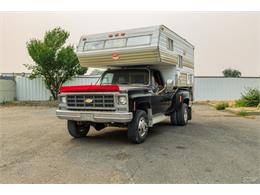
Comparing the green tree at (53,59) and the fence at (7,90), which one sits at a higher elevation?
the green tree at (53,59)

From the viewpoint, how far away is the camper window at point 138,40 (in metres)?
6.89

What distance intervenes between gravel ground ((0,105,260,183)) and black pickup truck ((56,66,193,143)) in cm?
48

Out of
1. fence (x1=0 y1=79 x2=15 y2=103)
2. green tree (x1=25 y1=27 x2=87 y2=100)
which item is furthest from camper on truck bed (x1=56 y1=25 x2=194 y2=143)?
fence (x1=0 y1=79 x2=15 y2=103)

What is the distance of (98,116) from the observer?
5730 mm

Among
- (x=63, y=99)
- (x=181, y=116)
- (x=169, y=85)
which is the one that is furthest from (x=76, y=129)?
(x=181, y=116)

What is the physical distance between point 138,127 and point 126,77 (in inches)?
86.9

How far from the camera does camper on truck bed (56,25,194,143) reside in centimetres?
578

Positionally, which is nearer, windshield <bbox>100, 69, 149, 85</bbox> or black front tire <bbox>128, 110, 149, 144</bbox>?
black front tire <bbox>128, 110, 149, 144</bbox>

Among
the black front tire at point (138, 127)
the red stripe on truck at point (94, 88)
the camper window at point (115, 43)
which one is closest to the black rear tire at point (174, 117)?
the black front tire at point (138, 127)

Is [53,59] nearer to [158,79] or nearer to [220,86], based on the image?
[158,79]

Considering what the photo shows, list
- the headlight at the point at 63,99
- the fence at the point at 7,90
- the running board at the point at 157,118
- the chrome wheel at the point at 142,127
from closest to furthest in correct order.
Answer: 1. the chrome wheel at the point at 142,127
2. the headlight at the point at 63,99
3. the running board at the point at 157,118
4. the fence at the point at 7,90

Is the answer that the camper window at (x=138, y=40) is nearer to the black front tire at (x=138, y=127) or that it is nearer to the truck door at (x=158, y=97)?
the truck door at (x=158, y=97)

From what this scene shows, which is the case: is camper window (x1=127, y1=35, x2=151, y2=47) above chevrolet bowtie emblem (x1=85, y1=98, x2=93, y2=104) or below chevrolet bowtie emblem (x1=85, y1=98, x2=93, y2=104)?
above

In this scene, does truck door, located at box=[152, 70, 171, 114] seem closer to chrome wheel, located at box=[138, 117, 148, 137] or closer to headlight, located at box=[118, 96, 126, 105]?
chrome wheel, located at box=[138, 117, 148, 137]
